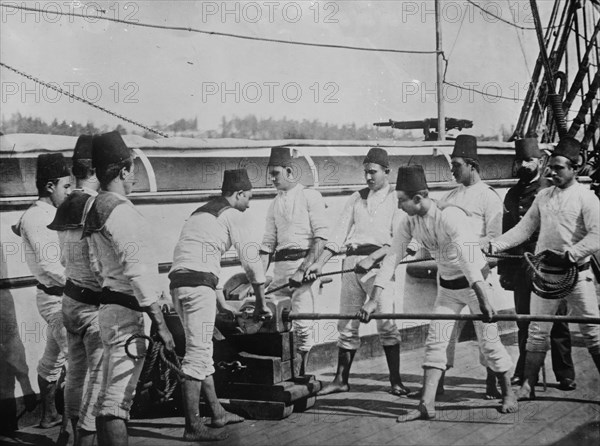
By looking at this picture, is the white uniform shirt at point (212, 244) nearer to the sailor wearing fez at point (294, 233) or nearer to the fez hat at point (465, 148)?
the sailor wearing fez at point (294, 233)

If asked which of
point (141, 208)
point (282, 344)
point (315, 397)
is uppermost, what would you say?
point (141, 208)

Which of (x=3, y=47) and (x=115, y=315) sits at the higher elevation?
(x=3, y=47)

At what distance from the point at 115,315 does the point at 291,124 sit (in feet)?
17.4

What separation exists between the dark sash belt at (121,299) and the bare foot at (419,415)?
201cm

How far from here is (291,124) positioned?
880 centimetres

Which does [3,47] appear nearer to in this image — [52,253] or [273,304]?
[52,253]

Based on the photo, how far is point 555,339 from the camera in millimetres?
5465

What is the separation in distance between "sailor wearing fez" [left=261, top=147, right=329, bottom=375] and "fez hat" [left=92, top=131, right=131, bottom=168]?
1.91 metres

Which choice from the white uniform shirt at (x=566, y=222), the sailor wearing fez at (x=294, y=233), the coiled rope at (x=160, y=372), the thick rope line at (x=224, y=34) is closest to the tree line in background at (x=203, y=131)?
the sailor wearing fez at (x=294, y=233)

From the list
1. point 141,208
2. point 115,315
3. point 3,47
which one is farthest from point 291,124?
point 115,315

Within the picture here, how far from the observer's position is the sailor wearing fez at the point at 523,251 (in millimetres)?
5441

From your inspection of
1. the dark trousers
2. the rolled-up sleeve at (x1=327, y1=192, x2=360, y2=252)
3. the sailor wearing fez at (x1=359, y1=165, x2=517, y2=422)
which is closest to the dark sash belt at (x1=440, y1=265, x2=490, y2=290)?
the sailor wearing fez at (x1=359, y1=165, x2=517, y2=422)

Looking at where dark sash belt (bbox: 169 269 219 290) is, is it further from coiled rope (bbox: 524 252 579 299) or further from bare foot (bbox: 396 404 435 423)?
coiled rope (bbox: 524 252 579 299)

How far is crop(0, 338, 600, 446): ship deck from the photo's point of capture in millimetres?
4367
